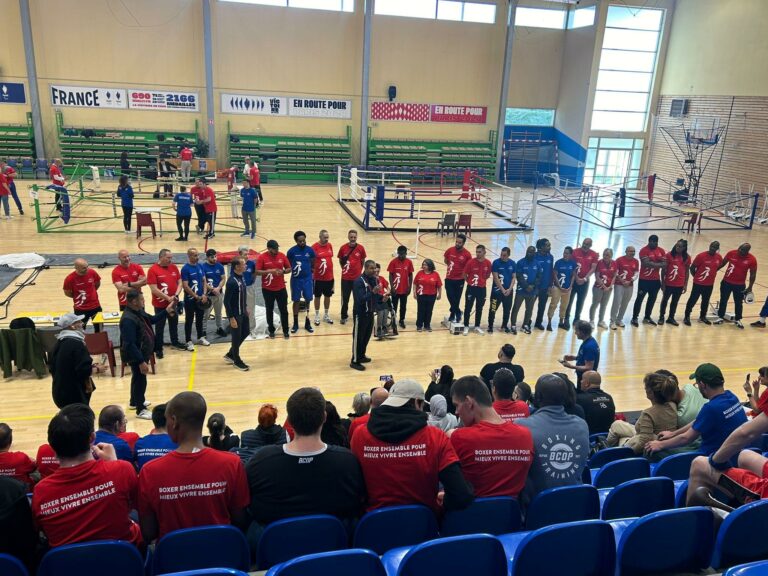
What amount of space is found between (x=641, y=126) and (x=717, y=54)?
5.06 metres

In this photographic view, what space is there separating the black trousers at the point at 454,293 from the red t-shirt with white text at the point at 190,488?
766 cm

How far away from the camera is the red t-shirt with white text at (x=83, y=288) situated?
8.45m

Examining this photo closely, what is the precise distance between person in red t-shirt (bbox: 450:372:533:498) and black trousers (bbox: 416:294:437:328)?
665 cm

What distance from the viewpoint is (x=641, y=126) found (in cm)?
2958

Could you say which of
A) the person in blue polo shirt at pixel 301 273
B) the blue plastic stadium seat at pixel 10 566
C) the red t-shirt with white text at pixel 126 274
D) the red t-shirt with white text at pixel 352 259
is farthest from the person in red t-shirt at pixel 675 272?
the blue plastic stadium seat at pixel 10 566

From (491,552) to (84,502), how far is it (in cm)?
206

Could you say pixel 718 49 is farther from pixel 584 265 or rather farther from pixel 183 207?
pixel 183 207

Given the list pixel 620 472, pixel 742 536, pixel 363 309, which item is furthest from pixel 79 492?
pixel 363 309

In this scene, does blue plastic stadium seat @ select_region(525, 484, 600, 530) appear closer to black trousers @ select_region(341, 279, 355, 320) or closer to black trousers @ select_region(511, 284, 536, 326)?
black trousers @ select_region(511, 284, 536, 326)

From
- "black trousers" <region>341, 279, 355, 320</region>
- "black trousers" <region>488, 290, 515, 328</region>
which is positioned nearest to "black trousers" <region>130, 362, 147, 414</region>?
"black trousers" <region>341, 279, 355, 320</region>

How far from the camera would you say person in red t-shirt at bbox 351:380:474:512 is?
319 cm

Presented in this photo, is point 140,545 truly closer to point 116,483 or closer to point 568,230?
point 116,483

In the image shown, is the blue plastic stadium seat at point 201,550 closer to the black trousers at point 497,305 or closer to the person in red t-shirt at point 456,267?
the person in red t-shirt at point 456,267

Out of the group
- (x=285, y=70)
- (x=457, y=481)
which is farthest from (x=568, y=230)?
(x=457, y=481)
